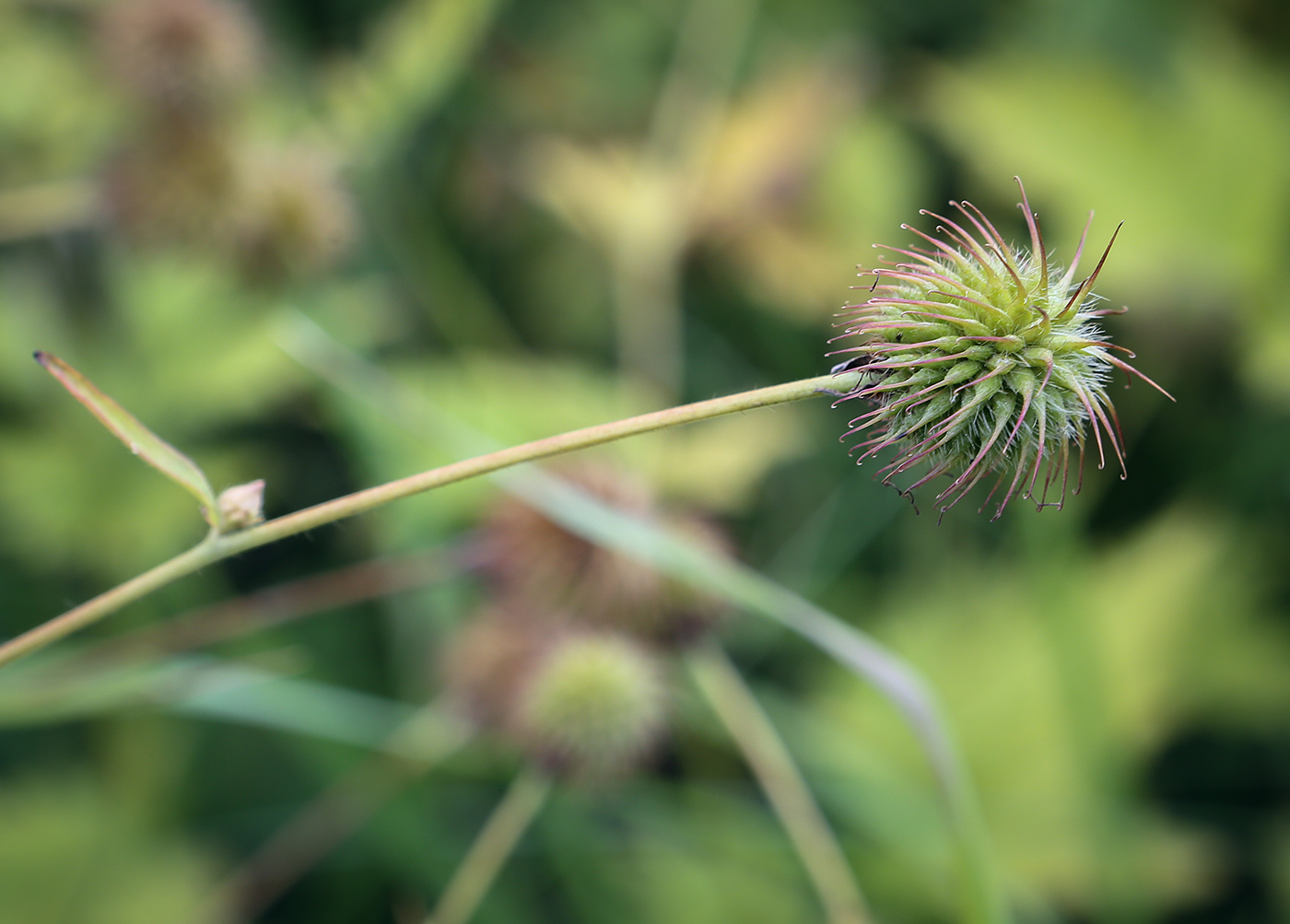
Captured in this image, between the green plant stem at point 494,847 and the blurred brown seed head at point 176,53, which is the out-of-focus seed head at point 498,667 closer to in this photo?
the green plant stem at point 494,847

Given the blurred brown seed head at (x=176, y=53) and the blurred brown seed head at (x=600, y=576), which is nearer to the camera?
the blurred brown seed head at (x=600, y=576)

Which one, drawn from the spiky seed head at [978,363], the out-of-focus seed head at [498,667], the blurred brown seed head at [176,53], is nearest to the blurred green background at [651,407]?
the blurred brown seed head at [176,53]

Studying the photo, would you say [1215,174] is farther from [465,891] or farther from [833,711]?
[465,891]

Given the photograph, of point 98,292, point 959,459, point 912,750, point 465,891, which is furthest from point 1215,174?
point 98,292

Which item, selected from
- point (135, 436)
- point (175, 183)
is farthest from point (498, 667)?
point (175, 183)

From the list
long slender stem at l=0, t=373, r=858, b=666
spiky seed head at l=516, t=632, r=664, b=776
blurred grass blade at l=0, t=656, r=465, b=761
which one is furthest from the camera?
spiky seed head at l=516, t=632, r=664, b=776

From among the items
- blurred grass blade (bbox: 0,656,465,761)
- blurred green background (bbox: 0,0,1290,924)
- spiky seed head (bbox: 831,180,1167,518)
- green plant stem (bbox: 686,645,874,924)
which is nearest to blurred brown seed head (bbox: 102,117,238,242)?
blurred green background (bbox: 0,0,1290,924)

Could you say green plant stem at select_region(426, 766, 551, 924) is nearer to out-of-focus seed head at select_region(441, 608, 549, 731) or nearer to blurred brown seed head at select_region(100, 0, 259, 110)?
out-of-focus seed head at select_region(441, 608, 549, 731)
